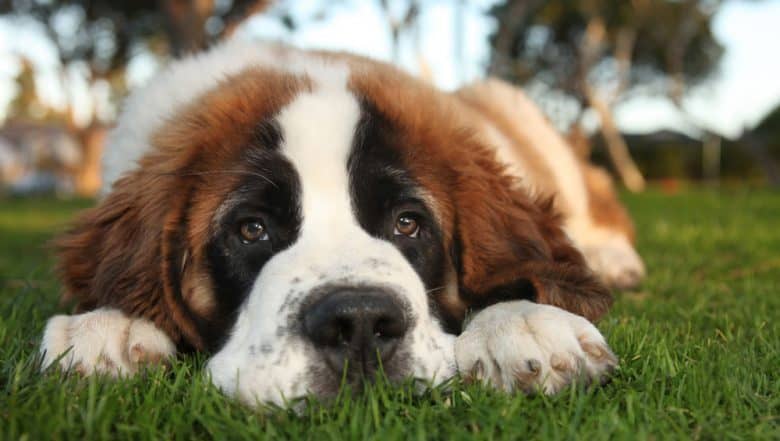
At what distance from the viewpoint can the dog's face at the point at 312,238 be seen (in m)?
1.91

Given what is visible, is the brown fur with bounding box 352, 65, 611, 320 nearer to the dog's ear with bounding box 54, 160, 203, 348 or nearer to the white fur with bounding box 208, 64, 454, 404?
the white fur with bounding box 208, 64, 454, 404

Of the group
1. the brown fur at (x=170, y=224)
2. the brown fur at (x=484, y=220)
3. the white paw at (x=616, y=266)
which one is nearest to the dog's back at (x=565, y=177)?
the white paw at (x=616, y=266)

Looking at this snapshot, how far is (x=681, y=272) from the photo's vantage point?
427cm

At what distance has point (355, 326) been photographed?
5.86ft

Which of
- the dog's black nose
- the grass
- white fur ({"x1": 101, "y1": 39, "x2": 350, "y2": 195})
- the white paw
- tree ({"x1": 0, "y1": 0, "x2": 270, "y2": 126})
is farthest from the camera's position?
tree ({"x1": 0, "y1": 0, "x2": 270, "y2": 126})

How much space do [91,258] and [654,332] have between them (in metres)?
1.74

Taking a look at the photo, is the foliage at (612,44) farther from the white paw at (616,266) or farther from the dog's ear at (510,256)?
the dog's ear at (510,256)

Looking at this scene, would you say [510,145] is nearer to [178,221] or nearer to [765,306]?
[765,306]

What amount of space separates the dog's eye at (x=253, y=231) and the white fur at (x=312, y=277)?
0.36 feet

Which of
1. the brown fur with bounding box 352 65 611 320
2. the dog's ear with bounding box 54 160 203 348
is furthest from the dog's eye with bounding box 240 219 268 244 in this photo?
the brown fur with bounding box 352 65 611 320

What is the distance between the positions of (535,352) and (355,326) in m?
0.46

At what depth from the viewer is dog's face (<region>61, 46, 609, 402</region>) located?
1910 mm


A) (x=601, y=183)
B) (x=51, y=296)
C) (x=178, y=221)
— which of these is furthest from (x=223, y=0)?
(x=178, y=221)

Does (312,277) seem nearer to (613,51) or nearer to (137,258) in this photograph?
(137,258)
